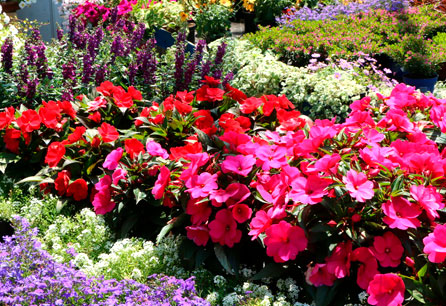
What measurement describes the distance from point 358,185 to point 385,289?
0.39 meters

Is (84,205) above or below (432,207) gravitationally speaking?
below

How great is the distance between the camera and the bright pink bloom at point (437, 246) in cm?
189

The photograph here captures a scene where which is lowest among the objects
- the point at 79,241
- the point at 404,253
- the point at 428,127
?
the point at 79,241

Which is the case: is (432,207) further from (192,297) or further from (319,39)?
(319,39)

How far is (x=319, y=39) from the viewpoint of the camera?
5.73 m

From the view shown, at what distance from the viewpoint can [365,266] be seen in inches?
82.5

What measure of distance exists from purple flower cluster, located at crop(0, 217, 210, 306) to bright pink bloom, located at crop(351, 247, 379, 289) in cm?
61

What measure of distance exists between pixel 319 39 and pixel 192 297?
4.29 metres

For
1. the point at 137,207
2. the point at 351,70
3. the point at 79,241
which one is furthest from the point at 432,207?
the point at 351,70

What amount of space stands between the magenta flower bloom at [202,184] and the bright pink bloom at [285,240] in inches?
12.4

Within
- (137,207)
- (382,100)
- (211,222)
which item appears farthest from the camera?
(382,100)

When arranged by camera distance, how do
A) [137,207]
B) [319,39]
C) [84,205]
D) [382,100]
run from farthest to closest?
[319,39] < [382,100] < [84,205] < [137,207]

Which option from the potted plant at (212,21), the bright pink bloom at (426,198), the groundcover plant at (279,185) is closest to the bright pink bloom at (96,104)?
the groundcover plant at (279,185)

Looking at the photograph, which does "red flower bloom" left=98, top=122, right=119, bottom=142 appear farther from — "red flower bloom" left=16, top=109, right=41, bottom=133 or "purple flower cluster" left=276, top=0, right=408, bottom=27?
"purple flower cluster" left=276, top=0, right=408, bottom=27
